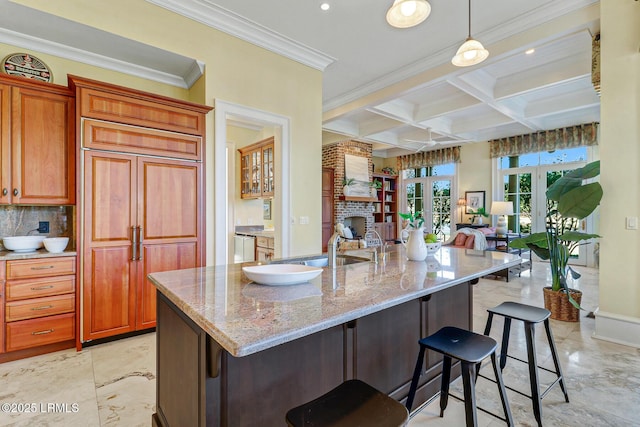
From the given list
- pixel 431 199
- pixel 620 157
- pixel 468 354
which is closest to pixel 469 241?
pixel 620 157

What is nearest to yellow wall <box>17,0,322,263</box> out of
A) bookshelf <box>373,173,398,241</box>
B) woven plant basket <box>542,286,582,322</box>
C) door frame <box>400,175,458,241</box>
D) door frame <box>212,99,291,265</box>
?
door frame <box>212,99,291,265</box>

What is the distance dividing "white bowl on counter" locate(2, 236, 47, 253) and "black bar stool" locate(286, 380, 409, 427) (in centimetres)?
300

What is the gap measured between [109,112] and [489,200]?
8.28 meters

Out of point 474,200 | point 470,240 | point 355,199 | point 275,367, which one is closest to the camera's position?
point 275,367

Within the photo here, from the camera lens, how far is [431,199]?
30.4ft

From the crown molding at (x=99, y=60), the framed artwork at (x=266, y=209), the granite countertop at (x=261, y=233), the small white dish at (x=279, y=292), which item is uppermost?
the crown molding at (x=99, y=60)

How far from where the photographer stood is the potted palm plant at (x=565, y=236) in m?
2.87

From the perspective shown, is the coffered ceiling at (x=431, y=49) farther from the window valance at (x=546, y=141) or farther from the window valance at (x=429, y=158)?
the window valance at (x=429, y=158)

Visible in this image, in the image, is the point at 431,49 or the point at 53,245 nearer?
the point at 53,245

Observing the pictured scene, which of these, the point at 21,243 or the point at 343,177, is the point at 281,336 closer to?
the point at 21,243

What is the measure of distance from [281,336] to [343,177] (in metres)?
7.28

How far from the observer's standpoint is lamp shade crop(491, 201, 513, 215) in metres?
6.90

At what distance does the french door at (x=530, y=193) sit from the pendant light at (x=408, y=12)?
22.2 ft

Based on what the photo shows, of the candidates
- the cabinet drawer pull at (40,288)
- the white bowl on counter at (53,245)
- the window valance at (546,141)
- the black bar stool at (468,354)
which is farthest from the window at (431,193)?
the cabinet drawer pull at (40,288)
